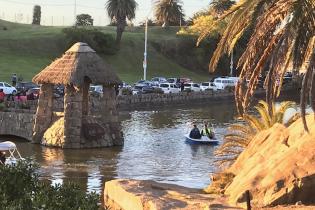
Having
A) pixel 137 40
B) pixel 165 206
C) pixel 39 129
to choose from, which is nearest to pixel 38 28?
pixel 137 40

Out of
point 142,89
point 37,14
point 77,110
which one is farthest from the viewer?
point 37,14

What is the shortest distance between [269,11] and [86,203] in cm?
587

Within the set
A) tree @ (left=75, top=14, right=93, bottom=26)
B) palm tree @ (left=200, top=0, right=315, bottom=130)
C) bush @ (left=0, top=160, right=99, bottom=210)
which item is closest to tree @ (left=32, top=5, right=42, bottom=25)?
tree @ (left=75, top=14, right=93, bottom=26)

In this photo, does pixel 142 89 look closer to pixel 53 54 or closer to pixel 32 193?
pixel 53 54

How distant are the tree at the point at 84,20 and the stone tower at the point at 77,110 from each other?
89912mm

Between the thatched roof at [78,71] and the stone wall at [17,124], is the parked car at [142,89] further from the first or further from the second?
the thatched roof at [78,71]

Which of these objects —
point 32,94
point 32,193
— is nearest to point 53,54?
point 32,94

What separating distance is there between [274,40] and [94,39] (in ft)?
267

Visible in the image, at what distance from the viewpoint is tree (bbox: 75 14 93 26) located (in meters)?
125

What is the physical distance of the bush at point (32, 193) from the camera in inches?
337

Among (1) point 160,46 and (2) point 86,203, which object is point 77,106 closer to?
(2) point 86,203

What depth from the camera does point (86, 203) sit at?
8.44 m

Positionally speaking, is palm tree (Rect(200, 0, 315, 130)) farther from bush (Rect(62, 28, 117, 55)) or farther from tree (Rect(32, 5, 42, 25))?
tree (Rect(32, 5, 42, 25))

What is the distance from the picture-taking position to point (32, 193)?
10.0 m
